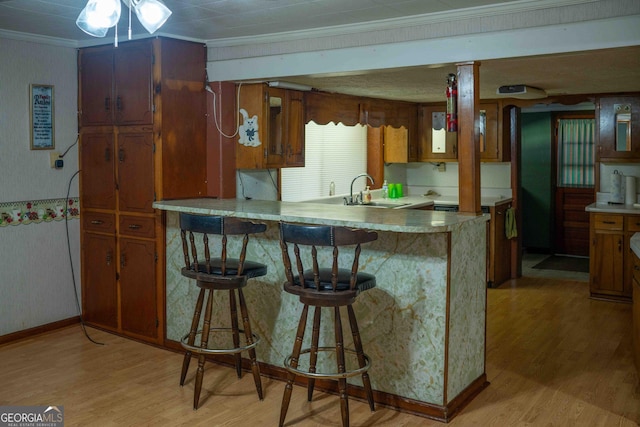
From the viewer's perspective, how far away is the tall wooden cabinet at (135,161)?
4594 millimetres

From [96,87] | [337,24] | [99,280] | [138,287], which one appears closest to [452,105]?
[337,24]

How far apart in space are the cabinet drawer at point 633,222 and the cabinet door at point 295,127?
305cm

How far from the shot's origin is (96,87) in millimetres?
4961

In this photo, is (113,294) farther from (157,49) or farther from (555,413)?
(555,413)

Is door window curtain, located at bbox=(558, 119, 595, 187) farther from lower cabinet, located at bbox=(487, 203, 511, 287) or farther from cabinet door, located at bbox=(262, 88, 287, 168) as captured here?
cabinet door, located at bbox=(262, 88, 287, 168)

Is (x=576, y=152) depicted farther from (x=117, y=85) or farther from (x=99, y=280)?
(x=99, y=280)

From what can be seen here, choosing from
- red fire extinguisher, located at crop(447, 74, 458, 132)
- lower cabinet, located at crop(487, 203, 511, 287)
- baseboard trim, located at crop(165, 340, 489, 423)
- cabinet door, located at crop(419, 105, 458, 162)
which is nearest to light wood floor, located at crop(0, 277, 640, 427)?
baseboard trim, located at crop(165, 340, 489, 423)

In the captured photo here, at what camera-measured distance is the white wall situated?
4.72 metres

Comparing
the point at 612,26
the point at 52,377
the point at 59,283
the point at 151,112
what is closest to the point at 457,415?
the point at 612,26

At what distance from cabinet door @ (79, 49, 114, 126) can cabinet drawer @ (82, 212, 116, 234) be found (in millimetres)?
693

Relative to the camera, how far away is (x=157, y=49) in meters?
4.52

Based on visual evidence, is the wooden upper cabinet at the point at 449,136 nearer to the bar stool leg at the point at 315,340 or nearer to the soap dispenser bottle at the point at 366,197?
the soap dispenser bottle at the point at 366,197

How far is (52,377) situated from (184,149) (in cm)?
176

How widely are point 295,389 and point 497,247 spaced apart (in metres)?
3.57
